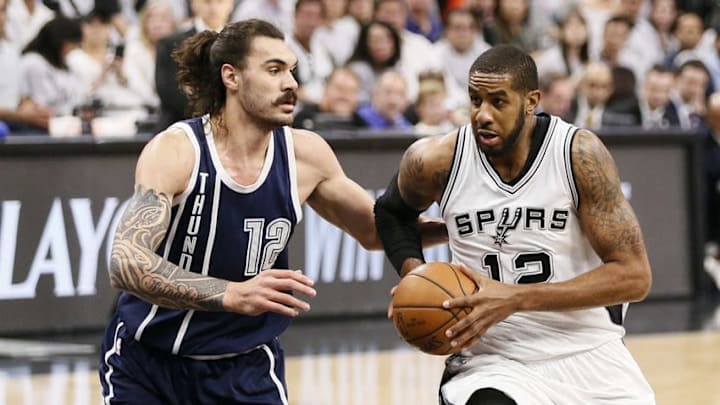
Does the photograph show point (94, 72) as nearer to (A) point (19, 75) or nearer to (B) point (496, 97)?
(A) point (19, 75)

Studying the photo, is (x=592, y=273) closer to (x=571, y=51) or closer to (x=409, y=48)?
(x=409, y=48)

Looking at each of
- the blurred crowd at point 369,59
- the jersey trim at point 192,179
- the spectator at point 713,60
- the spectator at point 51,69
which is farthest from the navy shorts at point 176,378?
the spectator at point 713,60

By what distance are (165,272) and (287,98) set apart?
2.36 feet

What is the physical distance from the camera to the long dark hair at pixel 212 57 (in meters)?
4.54

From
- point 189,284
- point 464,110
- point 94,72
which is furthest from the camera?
point 464,110

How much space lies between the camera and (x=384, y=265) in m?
9.46

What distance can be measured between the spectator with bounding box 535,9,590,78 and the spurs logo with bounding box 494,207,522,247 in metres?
8.38

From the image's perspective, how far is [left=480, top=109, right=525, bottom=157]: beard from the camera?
14.3ft

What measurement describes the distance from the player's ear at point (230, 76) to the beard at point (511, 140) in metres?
0.83

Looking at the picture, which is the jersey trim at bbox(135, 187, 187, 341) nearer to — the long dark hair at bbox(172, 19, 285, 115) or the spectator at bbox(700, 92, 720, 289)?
the long dark hair at bbox(172, 19, 285, 115)

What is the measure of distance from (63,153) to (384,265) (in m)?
2.31

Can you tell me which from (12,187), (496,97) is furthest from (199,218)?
(12,187)

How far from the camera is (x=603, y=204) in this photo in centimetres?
438

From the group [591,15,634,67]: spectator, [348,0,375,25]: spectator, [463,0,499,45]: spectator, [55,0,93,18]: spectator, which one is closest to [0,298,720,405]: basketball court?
[55,0,93,18]: spectator
